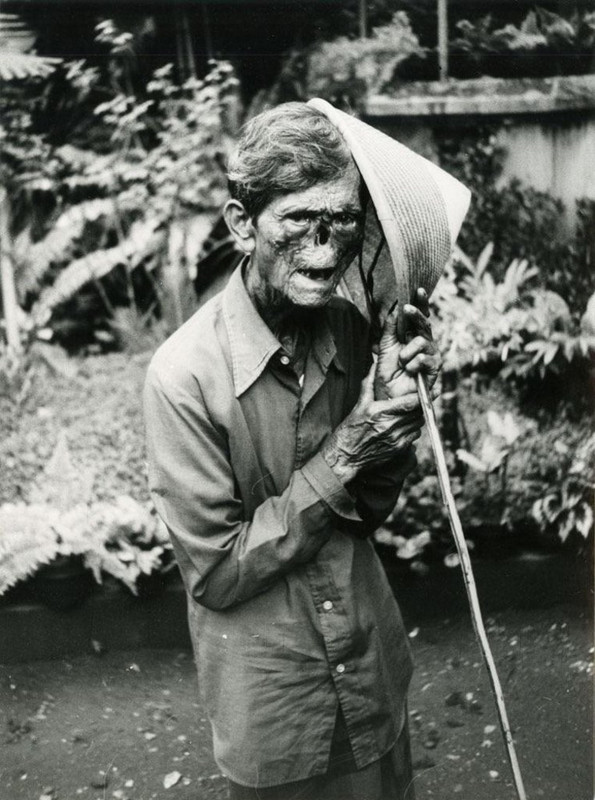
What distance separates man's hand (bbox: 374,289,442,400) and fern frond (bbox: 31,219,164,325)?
2637 mm

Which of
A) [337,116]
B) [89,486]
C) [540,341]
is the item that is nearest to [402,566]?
[540,341]

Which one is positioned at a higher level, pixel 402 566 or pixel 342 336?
pixel 342 336

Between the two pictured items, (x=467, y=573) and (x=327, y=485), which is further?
(x=327, y=485)

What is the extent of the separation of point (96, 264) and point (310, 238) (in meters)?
2.78

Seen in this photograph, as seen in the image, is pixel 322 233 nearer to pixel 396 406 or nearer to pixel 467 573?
pixel 396 406

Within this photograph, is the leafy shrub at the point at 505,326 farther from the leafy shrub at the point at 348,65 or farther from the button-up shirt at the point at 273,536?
the button-up shirt at the point at 273,536

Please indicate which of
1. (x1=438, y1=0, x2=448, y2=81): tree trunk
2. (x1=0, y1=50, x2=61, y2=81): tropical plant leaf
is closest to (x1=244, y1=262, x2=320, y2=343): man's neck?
(x1=438, y1=0, x2=448, y2=81): tree trunk

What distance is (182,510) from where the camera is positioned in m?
1.58

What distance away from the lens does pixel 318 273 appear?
155 cm

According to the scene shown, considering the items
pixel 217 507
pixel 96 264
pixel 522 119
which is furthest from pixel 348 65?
pixel 217 507

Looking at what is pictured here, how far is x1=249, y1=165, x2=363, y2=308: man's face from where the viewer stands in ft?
4.91

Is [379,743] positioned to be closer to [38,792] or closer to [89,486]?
[38,792]

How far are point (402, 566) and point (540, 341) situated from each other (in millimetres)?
1017

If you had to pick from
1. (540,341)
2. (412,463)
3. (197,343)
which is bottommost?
(540,341)
